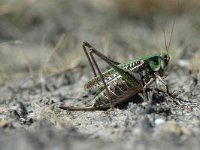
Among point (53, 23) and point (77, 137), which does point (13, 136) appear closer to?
point (77, 137)

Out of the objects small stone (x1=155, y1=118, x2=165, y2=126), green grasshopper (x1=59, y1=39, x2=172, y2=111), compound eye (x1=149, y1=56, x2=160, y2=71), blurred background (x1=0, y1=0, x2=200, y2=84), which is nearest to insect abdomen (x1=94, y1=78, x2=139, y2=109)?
green grasshopper (x1=59, y1=39, x2=172, y2=111)

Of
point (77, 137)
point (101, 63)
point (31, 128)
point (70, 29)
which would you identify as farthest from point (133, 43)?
point (77, 137)

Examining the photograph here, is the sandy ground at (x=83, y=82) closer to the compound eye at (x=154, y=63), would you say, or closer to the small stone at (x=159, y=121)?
the small stone at (x=159, y=121)

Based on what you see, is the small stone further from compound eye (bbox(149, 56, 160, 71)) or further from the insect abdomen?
compound eye (bbox(149, 56, 160, 71))

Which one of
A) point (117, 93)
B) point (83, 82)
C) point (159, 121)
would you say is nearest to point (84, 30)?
point (83, 82)

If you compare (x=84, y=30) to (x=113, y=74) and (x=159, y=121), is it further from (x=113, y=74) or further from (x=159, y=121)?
(x=159, y=121)
